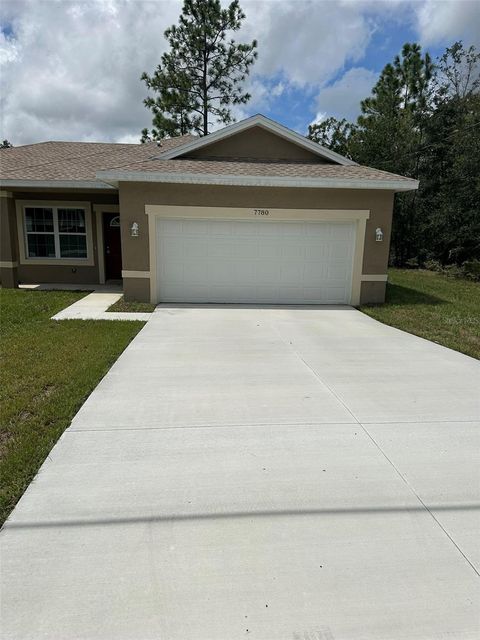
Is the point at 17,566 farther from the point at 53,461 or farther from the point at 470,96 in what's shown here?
the point at 470,96

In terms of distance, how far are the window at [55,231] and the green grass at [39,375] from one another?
4527 mm

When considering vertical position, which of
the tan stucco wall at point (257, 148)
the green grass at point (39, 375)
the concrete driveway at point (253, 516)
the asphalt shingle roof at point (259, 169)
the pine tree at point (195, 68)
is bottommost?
the concrete driveway at point (253, 516)

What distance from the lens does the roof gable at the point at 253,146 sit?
39.5 feet

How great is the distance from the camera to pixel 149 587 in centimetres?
227

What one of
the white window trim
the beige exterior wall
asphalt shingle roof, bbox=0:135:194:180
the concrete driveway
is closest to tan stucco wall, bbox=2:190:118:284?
the white window trim

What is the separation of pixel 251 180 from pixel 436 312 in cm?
558

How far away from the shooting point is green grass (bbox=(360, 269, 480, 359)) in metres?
7.98

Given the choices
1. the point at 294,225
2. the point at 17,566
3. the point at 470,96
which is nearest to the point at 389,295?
the point at 294,225

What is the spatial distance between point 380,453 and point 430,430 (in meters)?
0.78

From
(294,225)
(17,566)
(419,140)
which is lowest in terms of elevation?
(17,566)

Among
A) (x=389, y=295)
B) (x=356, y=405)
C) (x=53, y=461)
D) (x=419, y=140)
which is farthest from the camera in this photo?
(x=419, y=140)

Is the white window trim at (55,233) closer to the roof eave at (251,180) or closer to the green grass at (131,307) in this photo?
the roof eave at (251,180)

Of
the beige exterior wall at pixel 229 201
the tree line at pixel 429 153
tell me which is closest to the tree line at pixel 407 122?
the tree line at pixel 429 153

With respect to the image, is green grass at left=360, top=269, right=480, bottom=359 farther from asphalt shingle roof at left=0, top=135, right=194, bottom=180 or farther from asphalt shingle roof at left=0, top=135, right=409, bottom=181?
asphalt shingle roof at left=0, top=135, right=194, bottom=180
